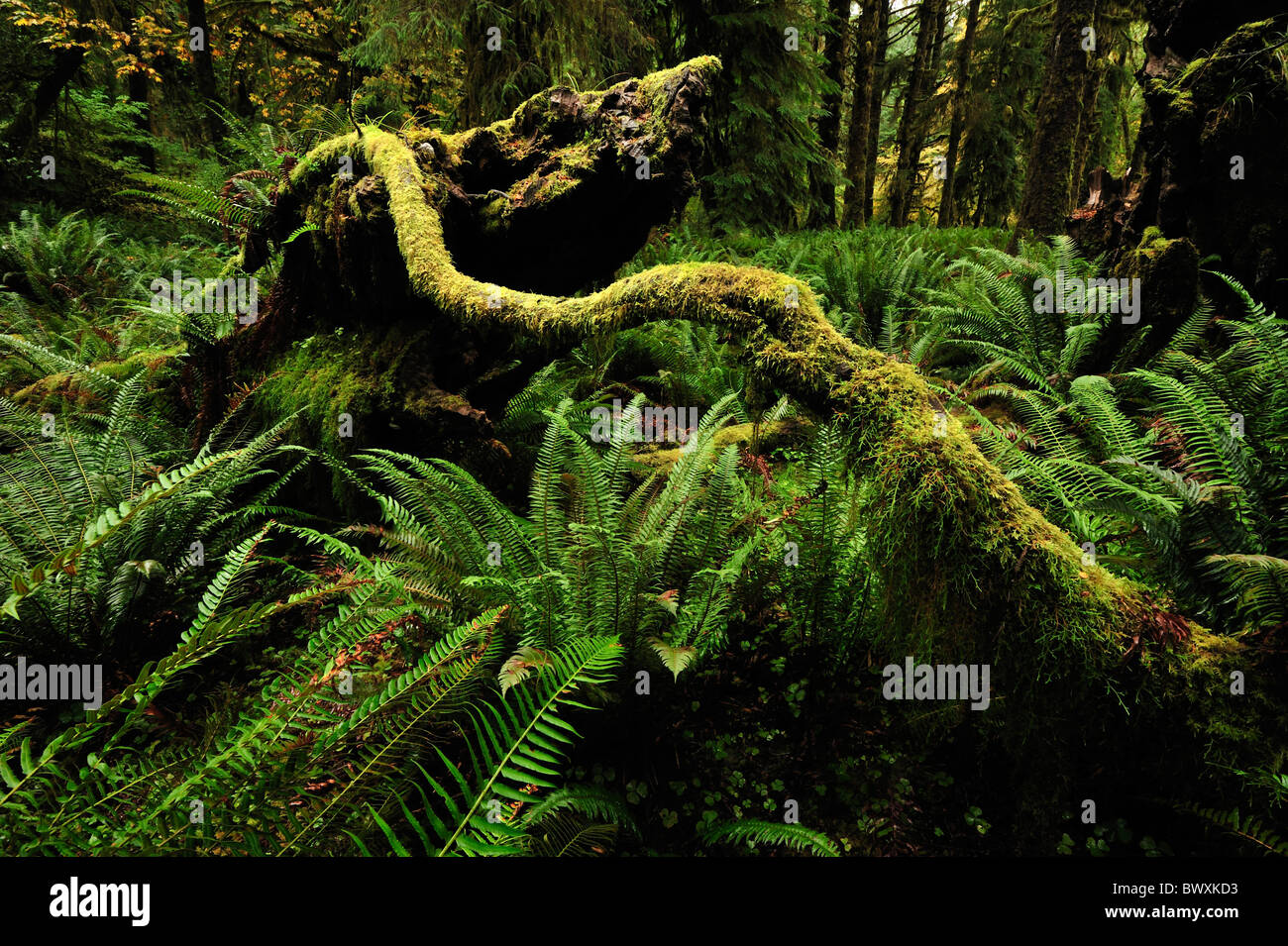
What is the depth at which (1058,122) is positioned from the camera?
644 centimetres

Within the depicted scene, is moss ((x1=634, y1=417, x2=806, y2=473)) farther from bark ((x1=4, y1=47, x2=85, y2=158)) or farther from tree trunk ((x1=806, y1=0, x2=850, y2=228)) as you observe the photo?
bark ((x1=4, y1=47, x2=85, y2=158))

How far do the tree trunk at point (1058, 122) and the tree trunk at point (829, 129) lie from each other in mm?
3141

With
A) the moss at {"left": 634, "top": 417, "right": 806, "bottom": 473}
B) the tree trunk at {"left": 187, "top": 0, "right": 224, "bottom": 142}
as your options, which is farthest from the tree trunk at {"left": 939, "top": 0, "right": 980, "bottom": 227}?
the tree trunk at {"left": 187, "top": 0, "right": 224, "bottom": 142}

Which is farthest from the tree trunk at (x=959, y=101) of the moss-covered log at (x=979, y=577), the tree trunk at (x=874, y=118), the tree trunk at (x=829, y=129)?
the moss-covered log at (x=979, y=577)

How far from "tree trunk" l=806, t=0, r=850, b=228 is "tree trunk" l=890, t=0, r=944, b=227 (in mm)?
1688

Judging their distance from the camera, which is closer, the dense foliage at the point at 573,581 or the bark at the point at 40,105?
the dense foliage at the point at 573,581

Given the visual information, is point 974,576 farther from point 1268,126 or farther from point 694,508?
point 1268,126

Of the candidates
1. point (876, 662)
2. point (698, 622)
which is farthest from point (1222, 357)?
point (698, 622)

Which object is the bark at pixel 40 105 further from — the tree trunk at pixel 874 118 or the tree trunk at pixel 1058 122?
the tree trunk at pixel 874 118

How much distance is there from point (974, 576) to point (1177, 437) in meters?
2.27

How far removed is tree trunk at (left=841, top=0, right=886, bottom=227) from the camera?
10508mm

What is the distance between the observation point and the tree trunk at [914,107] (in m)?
11.9

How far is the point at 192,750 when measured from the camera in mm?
1897
